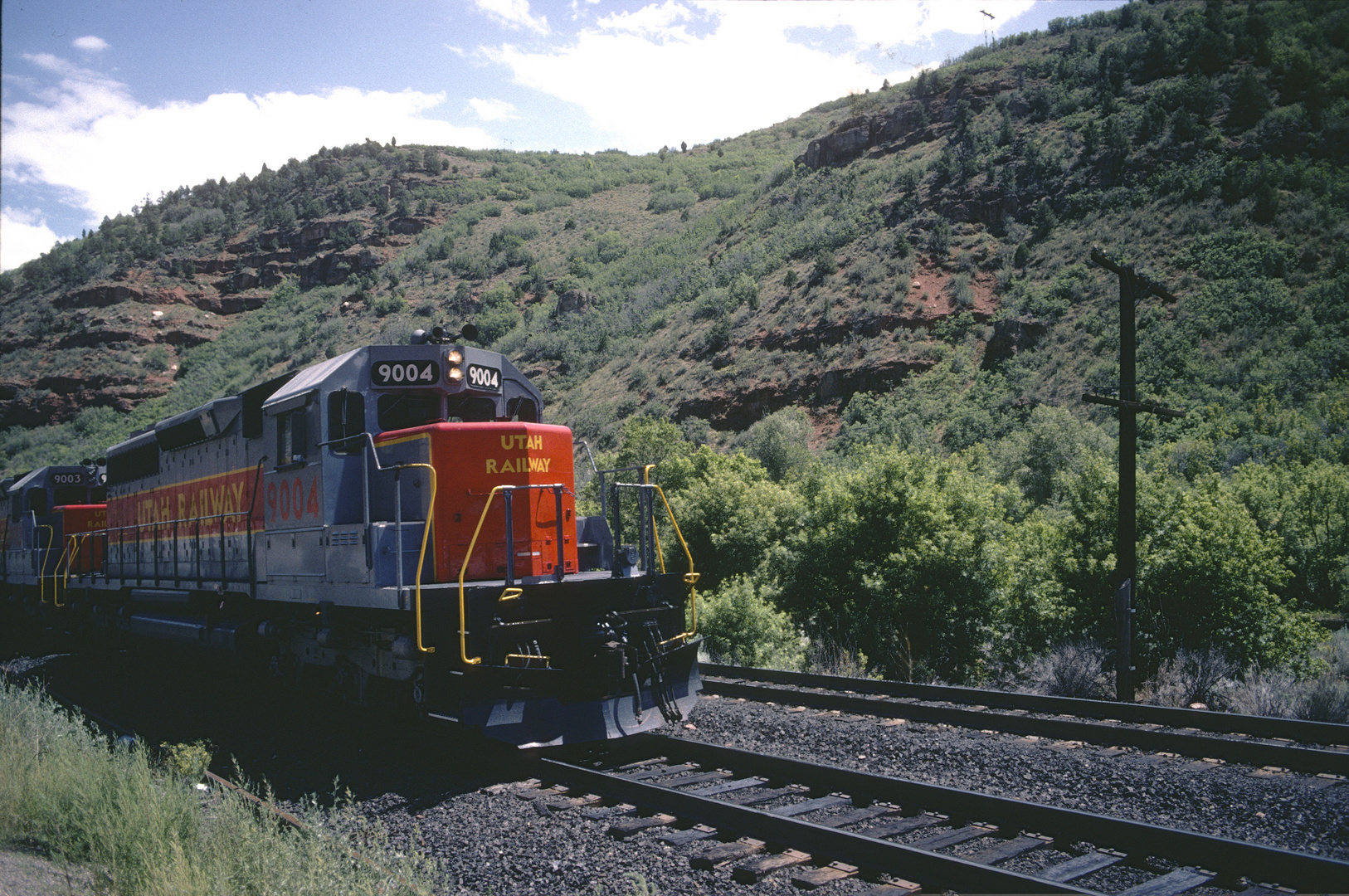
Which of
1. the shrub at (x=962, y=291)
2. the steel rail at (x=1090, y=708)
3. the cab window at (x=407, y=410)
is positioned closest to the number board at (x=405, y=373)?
the cab window at (x=407, y=410)

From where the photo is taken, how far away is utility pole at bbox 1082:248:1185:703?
9.16 meters

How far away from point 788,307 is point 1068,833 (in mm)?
37564

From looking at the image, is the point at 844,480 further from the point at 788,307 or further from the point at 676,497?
the point at 788,307

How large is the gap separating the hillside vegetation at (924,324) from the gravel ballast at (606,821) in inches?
179

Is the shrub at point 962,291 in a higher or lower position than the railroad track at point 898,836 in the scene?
higher

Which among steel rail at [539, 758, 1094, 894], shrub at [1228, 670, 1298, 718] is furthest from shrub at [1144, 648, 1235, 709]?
steel rail at [539, 758, 1094, 894]

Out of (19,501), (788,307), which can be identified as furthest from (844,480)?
(788,307)

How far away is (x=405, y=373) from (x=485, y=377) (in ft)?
2.44

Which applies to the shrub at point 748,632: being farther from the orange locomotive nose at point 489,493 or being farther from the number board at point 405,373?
the number board at point 405,373

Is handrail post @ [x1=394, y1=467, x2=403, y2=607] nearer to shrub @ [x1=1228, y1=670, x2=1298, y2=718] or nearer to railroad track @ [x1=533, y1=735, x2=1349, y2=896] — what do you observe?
railroad track @ [x1=533, y1=735, x2=1349, y2=896]

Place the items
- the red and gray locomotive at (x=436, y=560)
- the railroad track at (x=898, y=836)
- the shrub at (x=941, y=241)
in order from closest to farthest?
the railroad track at (x=898, y=836)
the red and gray locomotive at (x=436, y=560)
the shrub at (x=941, y=241)

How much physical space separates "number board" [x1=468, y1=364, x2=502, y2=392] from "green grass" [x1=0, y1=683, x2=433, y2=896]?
3.88m

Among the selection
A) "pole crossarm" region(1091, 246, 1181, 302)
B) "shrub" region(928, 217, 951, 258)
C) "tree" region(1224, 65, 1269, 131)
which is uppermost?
"tree" region(1224, 65, 1269, 131)

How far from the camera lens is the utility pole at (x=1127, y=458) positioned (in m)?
9.16
